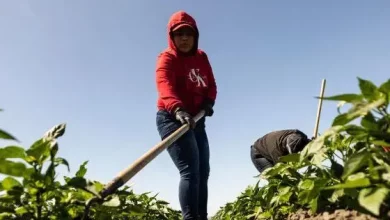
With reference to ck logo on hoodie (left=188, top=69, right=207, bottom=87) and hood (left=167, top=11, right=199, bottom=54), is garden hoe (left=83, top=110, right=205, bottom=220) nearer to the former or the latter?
ck logo on hoodie (left=188, top=69, right=207, bottom=87)

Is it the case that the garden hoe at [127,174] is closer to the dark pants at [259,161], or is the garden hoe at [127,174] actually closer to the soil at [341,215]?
the soil at [341,215]

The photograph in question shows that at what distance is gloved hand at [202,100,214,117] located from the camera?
4.53 metres

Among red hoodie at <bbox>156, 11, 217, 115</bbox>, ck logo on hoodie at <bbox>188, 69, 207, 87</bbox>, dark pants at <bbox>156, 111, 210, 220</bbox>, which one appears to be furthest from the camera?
ck logo on hoodie at <bbox>188, 69, 207, 87</bbox>

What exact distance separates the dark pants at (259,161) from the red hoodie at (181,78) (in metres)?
2.00

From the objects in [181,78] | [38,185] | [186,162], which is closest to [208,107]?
[181,78]

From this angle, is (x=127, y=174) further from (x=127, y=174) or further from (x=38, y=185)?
(x=38, y=185)

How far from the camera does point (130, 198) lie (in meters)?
6.03

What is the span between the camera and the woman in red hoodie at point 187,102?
149 inches

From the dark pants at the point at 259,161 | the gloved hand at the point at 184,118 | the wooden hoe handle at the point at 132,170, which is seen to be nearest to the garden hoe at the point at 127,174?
the wooden hoe handle at the point at 132,170

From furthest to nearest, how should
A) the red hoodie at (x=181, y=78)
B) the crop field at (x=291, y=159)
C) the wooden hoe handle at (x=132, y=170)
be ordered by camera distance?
the red hoodie at (x=181, y=78) < the wooden hoe handle at (x=132, y=170) < the crop field at (x=291, y=159)

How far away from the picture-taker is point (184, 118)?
3.80 m

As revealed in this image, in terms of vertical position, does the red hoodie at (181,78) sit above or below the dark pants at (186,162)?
above

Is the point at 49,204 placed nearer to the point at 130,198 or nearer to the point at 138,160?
the point at 138,160

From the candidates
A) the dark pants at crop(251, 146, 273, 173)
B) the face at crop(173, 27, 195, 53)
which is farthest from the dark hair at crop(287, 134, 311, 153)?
the face at crop(173, 27, 195, 53)
